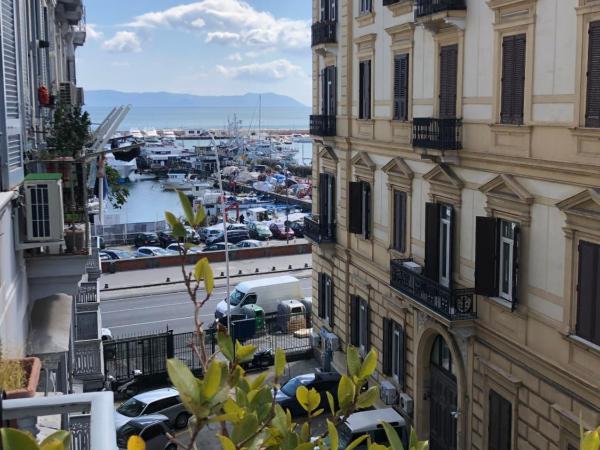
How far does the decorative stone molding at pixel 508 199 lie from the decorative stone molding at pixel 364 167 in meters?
6.17

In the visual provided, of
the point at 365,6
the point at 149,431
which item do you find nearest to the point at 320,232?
the point at 365,6

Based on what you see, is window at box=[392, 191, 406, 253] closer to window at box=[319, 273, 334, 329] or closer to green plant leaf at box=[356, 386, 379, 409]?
window at box=[319, 273, 334, 329]

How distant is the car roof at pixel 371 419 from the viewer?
18.4 meters

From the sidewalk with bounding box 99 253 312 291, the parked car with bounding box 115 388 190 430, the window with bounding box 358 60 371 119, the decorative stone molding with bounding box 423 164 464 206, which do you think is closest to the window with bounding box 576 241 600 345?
the decorative stone molding with bounding box 423 164 464 206

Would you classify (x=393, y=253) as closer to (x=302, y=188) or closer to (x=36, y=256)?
(x=36, y=256)

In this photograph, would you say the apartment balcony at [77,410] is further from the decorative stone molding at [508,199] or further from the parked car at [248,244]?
the parked car at [248,244]

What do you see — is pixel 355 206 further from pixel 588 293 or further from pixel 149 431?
pixel 588 293

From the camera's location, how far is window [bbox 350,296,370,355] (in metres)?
22.2

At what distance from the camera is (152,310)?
120 feet

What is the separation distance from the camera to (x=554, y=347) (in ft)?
43.7

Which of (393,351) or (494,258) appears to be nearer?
(494,258)

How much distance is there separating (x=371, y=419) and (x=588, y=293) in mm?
8309

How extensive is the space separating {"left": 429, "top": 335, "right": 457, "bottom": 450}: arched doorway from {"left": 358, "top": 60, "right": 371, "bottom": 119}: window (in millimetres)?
7192

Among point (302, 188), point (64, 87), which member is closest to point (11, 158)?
point (64, 87)
